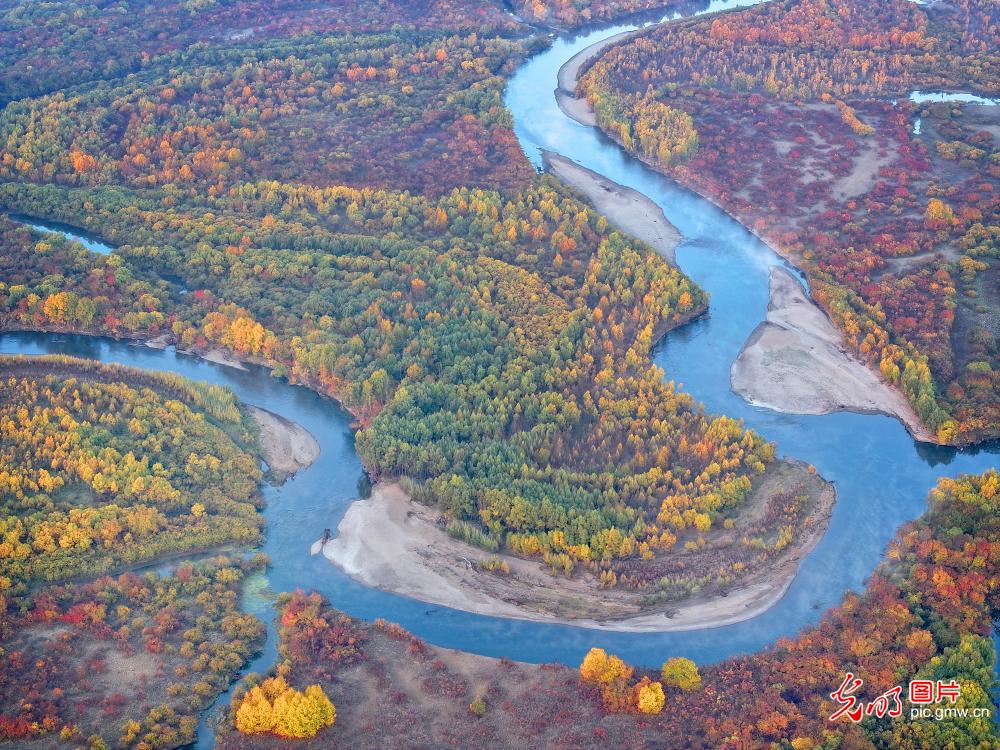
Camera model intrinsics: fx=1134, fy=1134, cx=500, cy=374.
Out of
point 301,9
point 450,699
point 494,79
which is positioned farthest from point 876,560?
point 301,9

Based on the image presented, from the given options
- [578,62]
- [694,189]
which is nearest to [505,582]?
[694,189]

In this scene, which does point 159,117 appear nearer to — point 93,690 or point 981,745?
point 93,690

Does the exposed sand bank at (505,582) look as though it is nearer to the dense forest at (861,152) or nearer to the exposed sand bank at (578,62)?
the dense forest at (861,152)

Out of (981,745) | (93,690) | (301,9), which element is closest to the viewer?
(981,745)

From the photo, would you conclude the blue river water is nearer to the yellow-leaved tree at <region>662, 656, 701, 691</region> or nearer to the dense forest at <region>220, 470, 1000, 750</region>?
the dense forest at <region>220, 470, 1000, 750</region>

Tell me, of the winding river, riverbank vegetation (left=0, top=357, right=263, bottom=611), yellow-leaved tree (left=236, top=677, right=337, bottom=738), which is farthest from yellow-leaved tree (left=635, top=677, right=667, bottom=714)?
riverbank vegetation (left=0, top=357, right=263, bottom=611)

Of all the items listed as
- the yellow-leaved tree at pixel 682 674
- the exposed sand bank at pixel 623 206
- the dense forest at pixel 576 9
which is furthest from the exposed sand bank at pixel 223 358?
the dense forest at pixel 576 9

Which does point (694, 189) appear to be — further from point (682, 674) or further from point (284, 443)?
point (682, 674)
